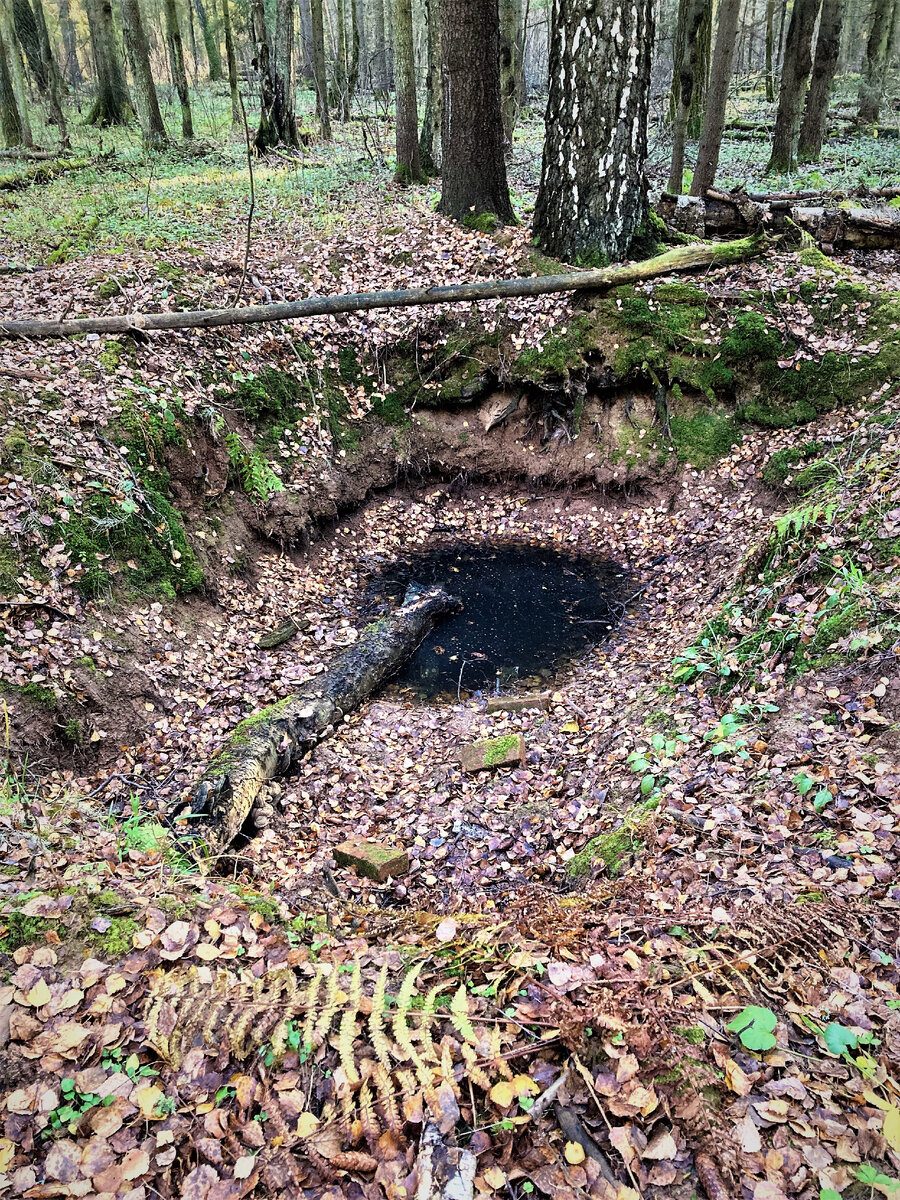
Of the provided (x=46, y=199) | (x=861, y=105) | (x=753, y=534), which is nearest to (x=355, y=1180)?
(x=753, y=534)

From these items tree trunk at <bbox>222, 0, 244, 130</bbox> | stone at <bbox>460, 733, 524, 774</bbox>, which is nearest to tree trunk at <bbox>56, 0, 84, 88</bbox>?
tree trunk at <bbox>222, 0, 244, 130</bbox>

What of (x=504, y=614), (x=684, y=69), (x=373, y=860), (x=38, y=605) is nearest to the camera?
(x=373, y=860)

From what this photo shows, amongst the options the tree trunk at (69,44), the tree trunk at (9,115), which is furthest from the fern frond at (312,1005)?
the tree trunk at (69,44)

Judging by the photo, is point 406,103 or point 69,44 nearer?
point 406,103

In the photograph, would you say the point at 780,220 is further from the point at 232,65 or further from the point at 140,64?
the point at 140,64

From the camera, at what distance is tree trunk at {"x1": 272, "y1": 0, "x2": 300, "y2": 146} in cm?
1502

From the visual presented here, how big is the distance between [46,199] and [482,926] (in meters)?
16.7

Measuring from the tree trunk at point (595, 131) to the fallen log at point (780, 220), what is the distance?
1.50 meters

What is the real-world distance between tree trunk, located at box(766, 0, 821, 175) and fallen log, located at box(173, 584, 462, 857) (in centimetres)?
1368

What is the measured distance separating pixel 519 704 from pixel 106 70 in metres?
24.0

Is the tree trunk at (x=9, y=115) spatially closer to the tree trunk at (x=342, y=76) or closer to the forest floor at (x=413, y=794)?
the tree trunk at (x=342, y=76)

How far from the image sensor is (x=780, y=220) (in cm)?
1046

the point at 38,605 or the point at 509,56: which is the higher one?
the point at 509,56

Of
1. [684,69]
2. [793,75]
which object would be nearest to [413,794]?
[684,69]
